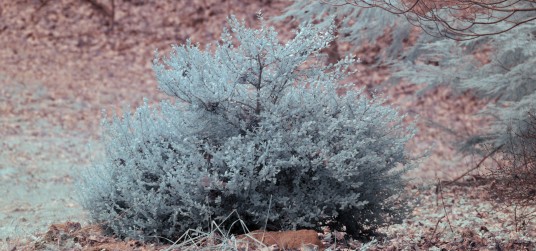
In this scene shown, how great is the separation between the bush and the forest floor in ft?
0.87

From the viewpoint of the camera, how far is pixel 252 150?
4012 mm

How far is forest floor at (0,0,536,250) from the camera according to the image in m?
5.78

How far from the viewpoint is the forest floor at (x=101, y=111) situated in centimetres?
578

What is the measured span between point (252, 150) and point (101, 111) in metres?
4.30

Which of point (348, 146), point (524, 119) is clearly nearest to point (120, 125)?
point (348, 146)

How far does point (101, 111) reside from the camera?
26.1ft

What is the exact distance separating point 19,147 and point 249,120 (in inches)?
265

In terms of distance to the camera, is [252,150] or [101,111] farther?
[101,111]

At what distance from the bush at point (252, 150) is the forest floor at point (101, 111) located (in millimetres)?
266

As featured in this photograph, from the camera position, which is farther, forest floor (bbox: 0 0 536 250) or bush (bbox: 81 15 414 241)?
forest floor (bbox: 0 0 536 250)

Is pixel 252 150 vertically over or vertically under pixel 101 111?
under

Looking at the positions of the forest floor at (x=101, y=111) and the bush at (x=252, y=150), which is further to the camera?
the forest floor at (x=101, y=111)

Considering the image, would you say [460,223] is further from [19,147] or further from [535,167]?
[19,147]

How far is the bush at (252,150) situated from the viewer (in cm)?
408
